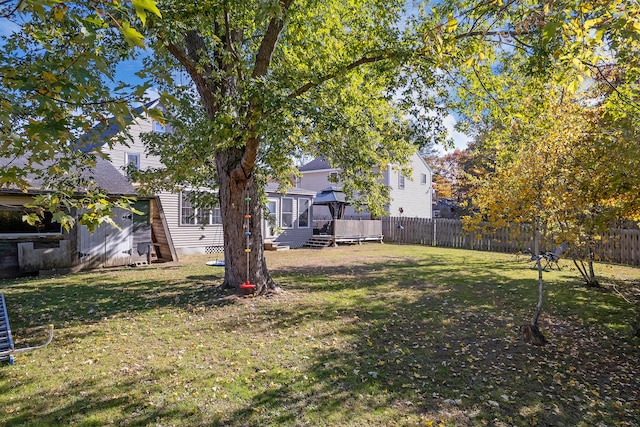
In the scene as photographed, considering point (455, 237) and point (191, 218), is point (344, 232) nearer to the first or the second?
point (455, 237)

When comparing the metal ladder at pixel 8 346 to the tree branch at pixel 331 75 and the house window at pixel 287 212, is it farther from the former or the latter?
the house window at pixel 287 212

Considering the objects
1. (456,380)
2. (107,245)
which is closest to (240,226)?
(456,380)

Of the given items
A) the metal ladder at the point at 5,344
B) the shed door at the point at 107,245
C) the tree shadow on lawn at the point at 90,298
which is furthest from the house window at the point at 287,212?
the metal ladder at the point at 5,344

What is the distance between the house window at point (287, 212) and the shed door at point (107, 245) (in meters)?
8.01

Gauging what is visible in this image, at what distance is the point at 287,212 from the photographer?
19.8 meters

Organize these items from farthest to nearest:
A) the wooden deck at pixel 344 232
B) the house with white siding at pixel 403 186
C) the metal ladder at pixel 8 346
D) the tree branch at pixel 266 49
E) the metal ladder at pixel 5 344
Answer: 1. the house with white siding at pixel 403 186
2. the wooden deck at pixel 344 232
3. the tree branch at pixel 266 49
4. the metal ladder at pixel 5 344
5. the metal ladder at pixel 8 346

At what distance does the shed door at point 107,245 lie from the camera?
11.9 meters

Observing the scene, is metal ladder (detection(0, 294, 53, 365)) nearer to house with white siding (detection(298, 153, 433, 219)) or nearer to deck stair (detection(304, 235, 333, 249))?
deck stair (detection(304, 235, 333, 249))

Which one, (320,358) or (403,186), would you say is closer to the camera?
(320,358)

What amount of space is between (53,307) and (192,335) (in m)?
3.49

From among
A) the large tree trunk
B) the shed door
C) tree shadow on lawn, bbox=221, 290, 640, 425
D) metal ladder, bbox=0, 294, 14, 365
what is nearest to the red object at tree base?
the large tree trunk

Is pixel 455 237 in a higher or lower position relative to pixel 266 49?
lower

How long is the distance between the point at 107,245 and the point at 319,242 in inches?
405

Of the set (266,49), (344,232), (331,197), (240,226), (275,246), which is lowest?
(275,246)
